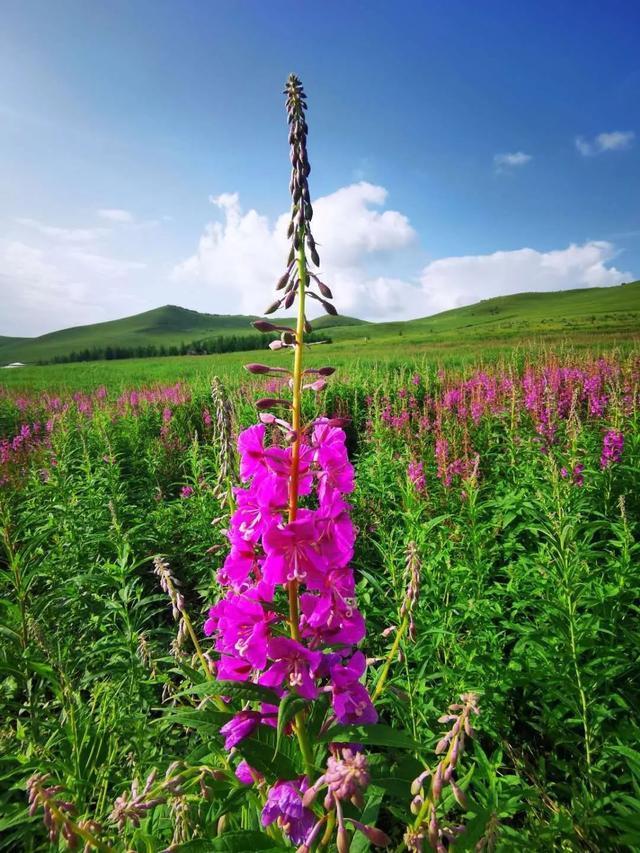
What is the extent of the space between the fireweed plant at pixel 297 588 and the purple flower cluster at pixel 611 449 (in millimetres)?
5141

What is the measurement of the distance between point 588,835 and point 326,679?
1984mm

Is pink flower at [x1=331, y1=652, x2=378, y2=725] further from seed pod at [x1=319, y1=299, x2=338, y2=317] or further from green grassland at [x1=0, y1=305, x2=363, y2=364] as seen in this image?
green grassland at [x1=0, y1=305, x2=363, y2=364]

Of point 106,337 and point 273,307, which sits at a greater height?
point 106,337

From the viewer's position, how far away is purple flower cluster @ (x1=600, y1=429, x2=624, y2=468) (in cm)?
544

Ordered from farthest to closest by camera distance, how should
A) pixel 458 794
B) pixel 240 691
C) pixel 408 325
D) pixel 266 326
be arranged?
A: pixel 408 325
pixel 266 326
pixel 240 691
pixel 458 794

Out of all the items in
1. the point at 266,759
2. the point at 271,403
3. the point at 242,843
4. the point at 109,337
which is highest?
the point at 109,337

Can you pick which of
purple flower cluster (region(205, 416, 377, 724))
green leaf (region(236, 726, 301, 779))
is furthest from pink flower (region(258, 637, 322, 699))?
green leaf (region(236, 726, 301, 779))

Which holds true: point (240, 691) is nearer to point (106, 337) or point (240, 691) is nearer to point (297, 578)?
point (297, 578)

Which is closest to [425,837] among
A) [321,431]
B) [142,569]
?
[321,431]

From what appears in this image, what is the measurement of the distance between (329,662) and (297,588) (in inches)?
10.4

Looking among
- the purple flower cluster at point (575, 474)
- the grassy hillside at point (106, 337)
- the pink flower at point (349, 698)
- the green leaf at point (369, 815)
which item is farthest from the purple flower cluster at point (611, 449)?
the grassy hillside at point (106, 337)

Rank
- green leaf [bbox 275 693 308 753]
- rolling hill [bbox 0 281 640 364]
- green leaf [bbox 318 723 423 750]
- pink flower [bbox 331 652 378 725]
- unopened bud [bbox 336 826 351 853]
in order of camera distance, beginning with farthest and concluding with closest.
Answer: rolling hill [bbox 0 281 640 364], pink flower [bbox 331 652 378 725], green leaf [bbox 318 723 423 750], green leaf [bbox 275 693 308 753], unopened bud [bbox 336 826 351 853]

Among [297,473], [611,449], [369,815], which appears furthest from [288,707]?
[611,449]

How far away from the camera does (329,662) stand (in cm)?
139
